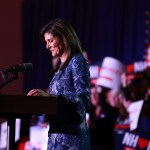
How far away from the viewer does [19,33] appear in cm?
554

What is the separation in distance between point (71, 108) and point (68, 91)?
0.10 m

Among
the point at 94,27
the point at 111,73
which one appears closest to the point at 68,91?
the point at 111,73

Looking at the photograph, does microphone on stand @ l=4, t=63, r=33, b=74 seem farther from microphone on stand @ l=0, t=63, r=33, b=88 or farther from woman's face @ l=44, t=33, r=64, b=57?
woman's face @ l=44, t=33, r=64, b=57

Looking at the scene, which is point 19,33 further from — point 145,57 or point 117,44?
point 145,57

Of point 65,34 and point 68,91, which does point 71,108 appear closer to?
point 68,91

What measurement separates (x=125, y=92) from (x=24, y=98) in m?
2.95

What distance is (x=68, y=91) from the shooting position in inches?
66.9

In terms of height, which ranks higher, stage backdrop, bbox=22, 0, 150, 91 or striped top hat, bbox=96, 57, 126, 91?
stage backdrop, bbox=22, 0, 150, 91

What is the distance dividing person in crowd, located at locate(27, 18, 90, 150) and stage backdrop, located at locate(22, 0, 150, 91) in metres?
2.66

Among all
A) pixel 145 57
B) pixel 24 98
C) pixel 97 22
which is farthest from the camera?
pixel 97 22

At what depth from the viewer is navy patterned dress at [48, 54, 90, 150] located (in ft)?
5.34

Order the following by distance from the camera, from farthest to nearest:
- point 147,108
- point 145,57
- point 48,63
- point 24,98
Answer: point 48,63 < point 145,57 < point 147,108 < point 24,98

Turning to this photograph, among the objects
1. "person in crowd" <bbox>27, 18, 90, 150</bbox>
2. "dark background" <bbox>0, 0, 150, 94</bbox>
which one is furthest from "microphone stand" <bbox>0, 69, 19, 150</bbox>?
"dark background" <bbox>0, 0, 150, 94</bbox>

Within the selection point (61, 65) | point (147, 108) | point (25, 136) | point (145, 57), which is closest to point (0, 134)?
point (25, 136)
